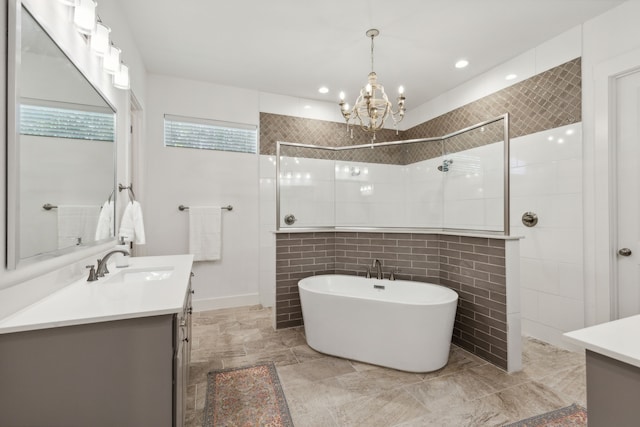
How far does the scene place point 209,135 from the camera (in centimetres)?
369

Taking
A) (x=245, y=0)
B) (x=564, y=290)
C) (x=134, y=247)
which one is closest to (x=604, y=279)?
(x=564, y=290)

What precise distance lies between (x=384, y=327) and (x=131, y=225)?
2.08 m

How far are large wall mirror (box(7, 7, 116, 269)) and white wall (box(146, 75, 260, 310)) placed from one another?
1.69 metres

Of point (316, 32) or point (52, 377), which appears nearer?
point (52, 377)

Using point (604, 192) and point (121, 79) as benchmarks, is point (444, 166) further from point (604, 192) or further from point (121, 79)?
point (121, 79)

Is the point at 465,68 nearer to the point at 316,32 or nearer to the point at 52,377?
the point at 316,32

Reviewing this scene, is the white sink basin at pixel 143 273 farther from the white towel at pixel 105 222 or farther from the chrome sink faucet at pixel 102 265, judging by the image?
the white towel at pixel 105 222

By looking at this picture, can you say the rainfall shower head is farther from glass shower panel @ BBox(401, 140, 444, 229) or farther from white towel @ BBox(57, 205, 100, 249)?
white towel @ BBox(57, 205, 100, 249)

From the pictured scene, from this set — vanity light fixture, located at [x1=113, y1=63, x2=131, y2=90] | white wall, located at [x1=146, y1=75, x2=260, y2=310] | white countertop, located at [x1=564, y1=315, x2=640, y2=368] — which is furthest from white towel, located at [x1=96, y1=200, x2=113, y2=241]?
white countertop, located at [x1=564, y1=315, x2=640, y2=368]

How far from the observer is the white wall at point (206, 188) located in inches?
134

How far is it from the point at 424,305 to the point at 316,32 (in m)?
2.44

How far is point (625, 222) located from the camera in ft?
7.45

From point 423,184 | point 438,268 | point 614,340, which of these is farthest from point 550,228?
point 614,340

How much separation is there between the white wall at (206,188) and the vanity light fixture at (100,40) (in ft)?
5.78
